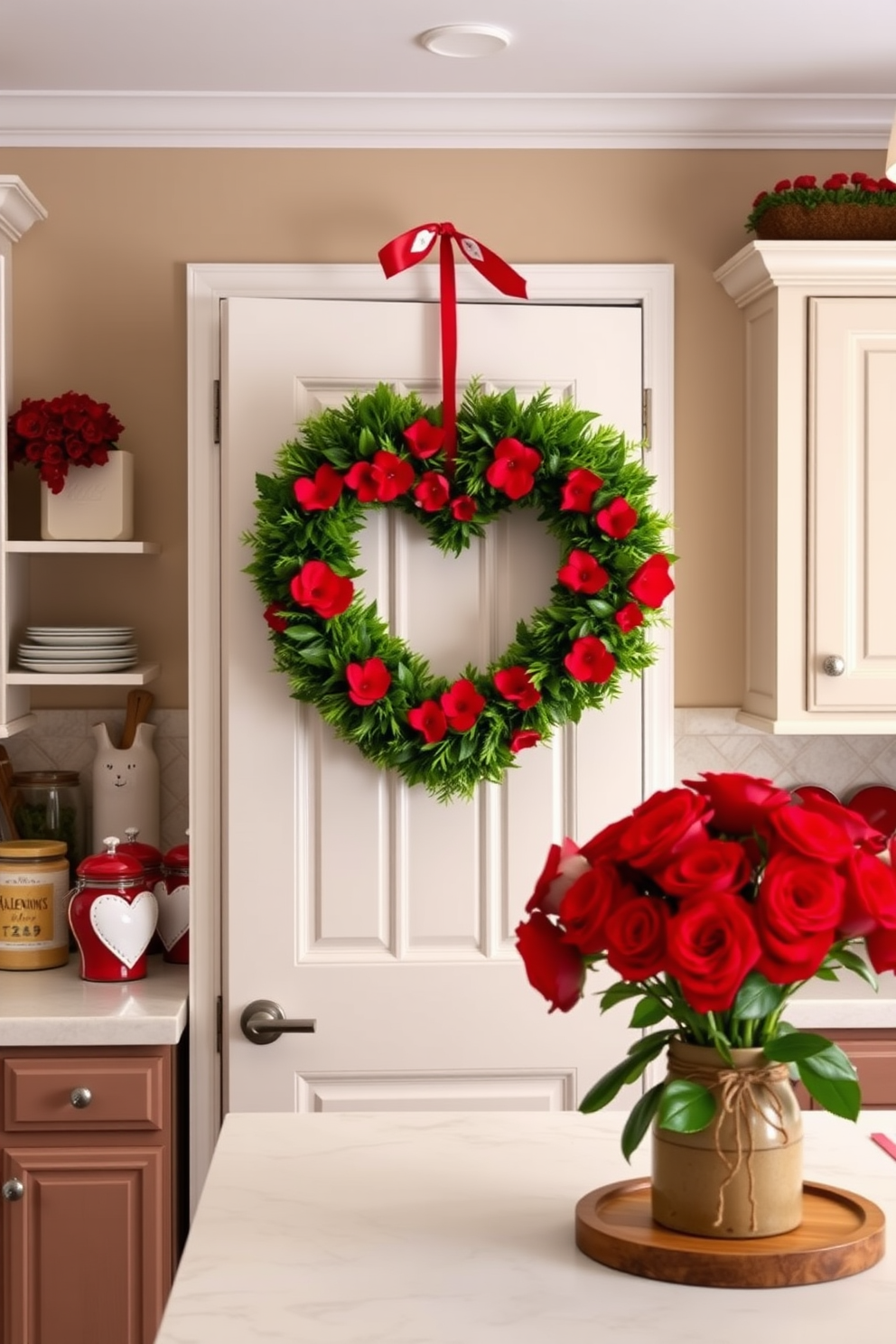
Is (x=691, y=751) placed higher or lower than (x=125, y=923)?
higher

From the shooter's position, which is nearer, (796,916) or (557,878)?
(796,916)

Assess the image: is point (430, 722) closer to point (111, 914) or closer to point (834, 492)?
point (111, 914)

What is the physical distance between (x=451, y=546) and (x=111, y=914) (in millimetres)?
939

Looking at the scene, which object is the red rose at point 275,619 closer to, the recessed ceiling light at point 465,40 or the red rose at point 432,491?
the red rose at point 432,491

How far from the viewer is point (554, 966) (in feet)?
4.45

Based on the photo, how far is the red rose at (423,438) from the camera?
2734 mm

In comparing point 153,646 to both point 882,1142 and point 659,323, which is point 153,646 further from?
point 882,1142

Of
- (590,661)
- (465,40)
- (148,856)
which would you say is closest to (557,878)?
(590,661)

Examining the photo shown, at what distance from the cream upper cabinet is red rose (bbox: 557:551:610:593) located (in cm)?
36

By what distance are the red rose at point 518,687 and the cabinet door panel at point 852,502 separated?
0.54 meters

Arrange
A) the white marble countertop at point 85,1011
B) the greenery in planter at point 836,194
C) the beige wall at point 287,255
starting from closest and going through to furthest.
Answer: the white marble countertop at point 85,1011, the greenery in planter at point 836,194, the beige wall at point 287,255

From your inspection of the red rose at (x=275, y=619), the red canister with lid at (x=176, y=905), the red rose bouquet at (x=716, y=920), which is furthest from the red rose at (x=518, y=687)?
the red rose bouquet at (x=716, y=920)

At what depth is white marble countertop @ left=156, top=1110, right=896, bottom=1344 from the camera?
1.26 meters

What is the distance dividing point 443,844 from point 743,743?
712mm
